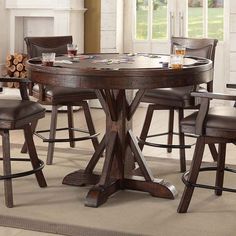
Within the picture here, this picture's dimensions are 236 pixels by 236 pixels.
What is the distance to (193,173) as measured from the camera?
11.6 ft

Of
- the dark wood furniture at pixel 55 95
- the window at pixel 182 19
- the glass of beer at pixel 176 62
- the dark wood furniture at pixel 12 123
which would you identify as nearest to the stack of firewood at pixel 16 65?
the window at pixel 182 19

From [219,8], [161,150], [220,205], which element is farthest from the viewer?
[219,8]

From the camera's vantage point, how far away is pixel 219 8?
7039 millimetres

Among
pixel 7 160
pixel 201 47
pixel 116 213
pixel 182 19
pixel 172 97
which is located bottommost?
pixel 116 213

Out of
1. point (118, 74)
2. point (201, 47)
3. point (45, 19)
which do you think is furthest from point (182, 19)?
point (118, 74)

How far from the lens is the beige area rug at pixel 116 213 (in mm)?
3287

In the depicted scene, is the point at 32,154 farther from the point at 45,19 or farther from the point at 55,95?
the point at 45,19

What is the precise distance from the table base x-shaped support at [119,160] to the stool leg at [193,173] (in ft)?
0.85

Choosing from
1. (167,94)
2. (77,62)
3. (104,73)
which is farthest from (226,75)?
(104,73)

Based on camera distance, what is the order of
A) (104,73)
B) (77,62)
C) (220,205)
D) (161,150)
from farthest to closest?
(161,150)
(77,62)
(220,205)
(104,73)

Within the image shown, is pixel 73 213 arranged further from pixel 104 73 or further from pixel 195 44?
pixel 195 44

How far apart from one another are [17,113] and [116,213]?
0.83 meters

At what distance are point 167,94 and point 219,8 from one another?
2.92 m

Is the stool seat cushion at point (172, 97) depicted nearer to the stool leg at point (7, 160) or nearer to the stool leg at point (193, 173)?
the stool leg at point (193, 173)
